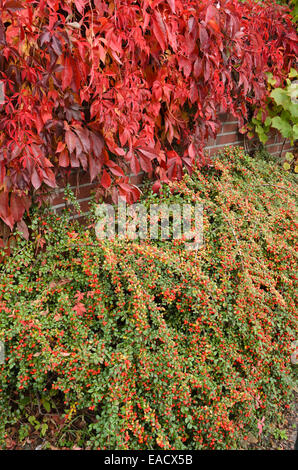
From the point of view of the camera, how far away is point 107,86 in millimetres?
2066

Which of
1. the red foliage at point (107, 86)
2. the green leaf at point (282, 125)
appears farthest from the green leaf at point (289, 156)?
the red foliage at point (107, 86)

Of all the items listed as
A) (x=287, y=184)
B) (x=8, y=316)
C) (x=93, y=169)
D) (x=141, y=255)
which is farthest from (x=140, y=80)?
(x=287, y=184)

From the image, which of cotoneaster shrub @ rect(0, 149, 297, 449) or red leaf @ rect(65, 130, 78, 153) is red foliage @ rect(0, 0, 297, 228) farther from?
cotoneaster shrub @ rect(0, 149, 297, 449)

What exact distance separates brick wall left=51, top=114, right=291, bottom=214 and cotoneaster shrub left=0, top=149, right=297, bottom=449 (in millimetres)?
181

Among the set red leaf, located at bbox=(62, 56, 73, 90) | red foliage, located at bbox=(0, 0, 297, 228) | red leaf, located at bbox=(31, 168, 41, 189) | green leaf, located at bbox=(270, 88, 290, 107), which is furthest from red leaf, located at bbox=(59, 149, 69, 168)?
green leaf, located at bbox=(270, 88, 290, 107)

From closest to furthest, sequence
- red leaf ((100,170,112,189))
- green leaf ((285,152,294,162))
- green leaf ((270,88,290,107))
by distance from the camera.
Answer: red leaf ((100,170,112,189))
green leaf ((270,88,290,107))
green leaf ((285,152,294,162))

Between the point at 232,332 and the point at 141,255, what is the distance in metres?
0.60

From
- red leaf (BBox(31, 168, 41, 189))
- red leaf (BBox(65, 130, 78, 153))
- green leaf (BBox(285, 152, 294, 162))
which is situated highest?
red leaf (BBox(65, 130, 78, 153))

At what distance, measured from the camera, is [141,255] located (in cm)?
213

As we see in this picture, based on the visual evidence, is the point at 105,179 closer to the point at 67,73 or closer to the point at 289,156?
the point at 67,73

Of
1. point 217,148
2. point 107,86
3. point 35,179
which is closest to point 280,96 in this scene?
point 217,148

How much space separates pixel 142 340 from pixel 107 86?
1.21 metres

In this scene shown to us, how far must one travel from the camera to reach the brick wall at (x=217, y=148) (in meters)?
2.31

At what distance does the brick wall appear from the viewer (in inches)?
91.0
